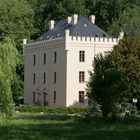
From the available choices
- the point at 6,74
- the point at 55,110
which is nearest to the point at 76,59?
the point at 55,110

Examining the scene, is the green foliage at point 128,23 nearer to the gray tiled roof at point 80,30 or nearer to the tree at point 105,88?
the gray tiled roof at point 80,30

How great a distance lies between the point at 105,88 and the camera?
127ft

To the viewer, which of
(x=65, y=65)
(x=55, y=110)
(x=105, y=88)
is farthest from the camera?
(x=65, y=65)

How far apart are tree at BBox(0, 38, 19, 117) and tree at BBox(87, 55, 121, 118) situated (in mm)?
9509

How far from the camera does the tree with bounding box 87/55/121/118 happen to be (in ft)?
124

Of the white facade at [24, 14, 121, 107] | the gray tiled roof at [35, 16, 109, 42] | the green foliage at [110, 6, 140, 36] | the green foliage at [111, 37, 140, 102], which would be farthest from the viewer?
the green foliage at [110, 6, 140, 36]

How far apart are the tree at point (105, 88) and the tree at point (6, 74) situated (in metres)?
9.51

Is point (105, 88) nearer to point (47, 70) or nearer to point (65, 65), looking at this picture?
point (65, 65)

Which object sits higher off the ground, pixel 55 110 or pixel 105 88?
pixel 105 88

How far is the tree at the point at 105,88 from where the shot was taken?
1490 inches

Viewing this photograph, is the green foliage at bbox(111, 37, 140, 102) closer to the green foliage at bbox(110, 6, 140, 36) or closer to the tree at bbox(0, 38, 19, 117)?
the green foliage at bbox(110, 6, 140, 36)

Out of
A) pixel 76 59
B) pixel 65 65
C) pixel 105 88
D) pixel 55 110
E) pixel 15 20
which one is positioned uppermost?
pixel 15 20

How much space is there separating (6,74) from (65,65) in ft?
131

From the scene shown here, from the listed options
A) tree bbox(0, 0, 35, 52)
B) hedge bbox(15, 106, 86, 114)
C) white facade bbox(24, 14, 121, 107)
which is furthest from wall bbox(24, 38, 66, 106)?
hedge bbox(15, 106, 86, 114)
